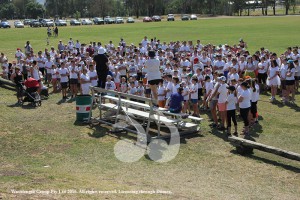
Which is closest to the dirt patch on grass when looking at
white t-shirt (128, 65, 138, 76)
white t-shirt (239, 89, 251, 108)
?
white t-shirt (239, 89, 251, 108)

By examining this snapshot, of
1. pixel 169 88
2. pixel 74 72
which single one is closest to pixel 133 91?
pixel 169 88

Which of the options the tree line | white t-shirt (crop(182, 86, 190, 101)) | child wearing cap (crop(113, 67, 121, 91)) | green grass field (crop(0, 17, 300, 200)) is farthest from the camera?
the tree line

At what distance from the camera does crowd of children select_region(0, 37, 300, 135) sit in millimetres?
13829

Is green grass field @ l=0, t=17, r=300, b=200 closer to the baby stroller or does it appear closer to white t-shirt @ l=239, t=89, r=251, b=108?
white t-shirt @ l=239, t=89, r=251, b=108

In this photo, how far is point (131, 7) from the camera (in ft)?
451

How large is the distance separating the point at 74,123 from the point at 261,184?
763 cm

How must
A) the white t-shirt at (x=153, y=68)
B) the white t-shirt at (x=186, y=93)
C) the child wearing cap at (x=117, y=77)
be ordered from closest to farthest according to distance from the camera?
the white t-shirt at (x=153, y=68)
the white t-shirt at (x=186, y=93)
the child wearing cap at (x=117, y=77)

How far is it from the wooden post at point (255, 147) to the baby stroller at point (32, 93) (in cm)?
938

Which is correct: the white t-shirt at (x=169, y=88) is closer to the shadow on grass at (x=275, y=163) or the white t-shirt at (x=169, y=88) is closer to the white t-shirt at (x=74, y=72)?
the shadow on grass at (x=275, y=163)

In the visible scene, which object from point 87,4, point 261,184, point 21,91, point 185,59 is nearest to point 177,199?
point 261,184

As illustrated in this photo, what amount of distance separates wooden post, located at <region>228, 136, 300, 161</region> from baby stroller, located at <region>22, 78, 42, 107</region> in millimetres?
9376

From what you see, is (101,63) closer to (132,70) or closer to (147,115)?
(147,115)

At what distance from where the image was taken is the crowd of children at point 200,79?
13829mm

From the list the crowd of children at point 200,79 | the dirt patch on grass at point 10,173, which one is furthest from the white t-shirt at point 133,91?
the dirt patch on grass at point 10,173
